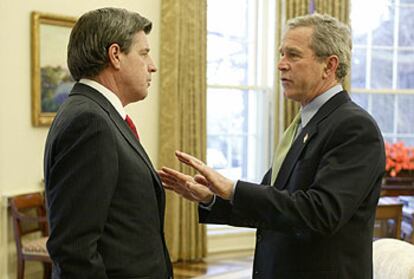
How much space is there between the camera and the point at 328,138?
63.7 inches

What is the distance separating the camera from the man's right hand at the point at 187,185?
1800 millimetres

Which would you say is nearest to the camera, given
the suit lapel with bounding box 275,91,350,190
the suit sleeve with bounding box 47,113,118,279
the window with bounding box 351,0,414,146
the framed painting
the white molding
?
the suit sleeve with bounding box 47,113,118,279

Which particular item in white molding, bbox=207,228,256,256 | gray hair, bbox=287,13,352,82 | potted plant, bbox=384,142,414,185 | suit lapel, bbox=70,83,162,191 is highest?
gray hair, bbox=287,13,352,82

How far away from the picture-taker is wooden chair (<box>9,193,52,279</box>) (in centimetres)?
398

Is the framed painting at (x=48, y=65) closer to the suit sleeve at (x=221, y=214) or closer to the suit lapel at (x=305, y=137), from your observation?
the suit sleeve at (x=221, y=214)

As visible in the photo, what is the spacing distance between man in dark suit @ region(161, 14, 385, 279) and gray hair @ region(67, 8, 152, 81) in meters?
0.39

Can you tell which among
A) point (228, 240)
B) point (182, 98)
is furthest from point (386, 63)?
point (228, 240)

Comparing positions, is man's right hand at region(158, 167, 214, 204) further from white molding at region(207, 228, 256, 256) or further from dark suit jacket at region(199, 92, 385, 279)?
white molding at region(207, 228, 256, 256)

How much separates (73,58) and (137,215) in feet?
1.55

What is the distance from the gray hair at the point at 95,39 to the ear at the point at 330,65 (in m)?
0.64

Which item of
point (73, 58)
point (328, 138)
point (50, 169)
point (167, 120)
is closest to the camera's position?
point (50, 169)

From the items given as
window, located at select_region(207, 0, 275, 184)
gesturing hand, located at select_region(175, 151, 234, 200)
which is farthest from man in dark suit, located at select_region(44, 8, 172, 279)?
window, located at select_region(207, 0, 275, 184)

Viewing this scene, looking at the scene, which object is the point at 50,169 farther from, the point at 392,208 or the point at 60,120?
the point at 392,208

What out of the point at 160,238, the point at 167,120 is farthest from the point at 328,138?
the point at 167,120
